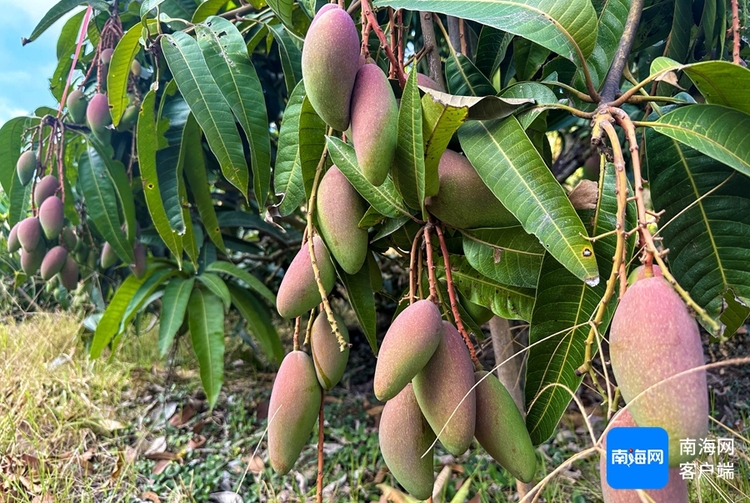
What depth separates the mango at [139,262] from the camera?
1369 millimetres

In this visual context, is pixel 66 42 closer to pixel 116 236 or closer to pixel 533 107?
pixel 116 236

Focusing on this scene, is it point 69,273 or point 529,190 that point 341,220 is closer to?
point 529,190

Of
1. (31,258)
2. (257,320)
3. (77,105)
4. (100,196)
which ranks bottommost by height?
(257,320)

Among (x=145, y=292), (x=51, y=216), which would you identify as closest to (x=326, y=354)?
(x=51, y=216)

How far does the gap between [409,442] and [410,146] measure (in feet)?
0.94

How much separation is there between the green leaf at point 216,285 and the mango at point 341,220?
0.89m

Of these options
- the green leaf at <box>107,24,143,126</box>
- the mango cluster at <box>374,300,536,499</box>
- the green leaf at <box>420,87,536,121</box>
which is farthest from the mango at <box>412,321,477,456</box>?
the green leaf at <box>107,24,143,126</box>

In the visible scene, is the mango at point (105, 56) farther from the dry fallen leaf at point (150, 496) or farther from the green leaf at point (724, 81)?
the green leaf at point (724, 81)

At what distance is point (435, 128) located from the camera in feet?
1.51

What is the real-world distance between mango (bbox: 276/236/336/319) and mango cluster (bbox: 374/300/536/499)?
0.13 meters

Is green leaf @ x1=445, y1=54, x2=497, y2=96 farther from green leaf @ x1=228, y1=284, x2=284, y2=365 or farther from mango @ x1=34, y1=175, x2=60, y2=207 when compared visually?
green leaf @ x1=228, y1=284, x2=284, y2=365

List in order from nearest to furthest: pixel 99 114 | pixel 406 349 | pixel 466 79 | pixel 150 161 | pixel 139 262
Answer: pixel 406 349
pixel 466 79
pixel 150 161
pixel 99 114
pixel 139 262

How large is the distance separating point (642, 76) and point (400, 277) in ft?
3.60

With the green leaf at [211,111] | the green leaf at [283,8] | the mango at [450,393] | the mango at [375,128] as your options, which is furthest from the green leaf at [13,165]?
the mango at [450,393]
